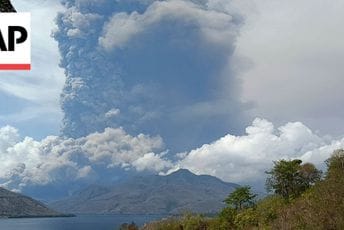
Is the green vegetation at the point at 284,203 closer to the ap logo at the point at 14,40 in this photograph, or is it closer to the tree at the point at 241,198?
the tree at the point at 241,198

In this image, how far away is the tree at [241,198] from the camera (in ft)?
599

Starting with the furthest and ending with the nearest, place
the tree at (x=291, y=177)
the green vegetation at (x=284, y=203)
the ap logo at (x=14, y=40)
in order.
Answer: the tree at (x=291, y=177) < the green vegetation at (x=284, y=203) < the ap logo at (x=14, y=40)

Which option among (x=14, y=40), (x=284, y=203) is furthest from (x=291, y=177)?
(x=14, y=40)

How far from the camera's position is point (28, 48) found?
1548cm

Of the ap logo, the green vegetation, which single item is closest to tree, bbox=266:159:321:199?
the green vegetation

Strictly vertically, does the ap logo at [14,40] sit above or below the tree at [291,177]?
below

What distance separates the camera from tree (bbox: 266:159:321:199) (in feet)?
547

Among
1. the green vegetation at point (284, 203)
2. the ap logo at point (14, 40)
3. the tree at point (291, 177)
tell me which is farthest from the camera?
the tree at point (291, 177)

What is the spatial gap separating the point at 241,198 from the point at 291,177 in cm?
2279

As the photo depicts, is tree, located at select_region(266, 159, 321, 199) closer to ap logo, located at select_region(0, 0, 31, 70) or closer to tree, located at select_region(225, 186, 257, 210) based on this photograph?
tree, located at select_region(225, 186, 257, 210)

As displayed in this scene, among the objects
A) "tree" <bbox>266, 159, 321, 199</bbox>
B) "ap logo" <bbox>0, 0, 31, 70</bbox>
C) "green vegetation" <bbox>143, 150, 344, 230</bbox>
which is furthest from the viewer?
"tree" <bbox>266, 159, 321, 199</bbox>

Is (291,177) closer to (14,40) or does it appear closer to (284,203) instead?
(284,203)

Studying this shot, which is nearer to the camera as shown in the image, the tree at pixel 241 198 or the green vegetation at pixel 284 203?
the green vegetation at pixel 284 203

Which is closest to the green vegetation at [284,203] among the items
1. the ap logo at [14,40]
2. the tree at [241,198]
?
the tree at [241,198]
